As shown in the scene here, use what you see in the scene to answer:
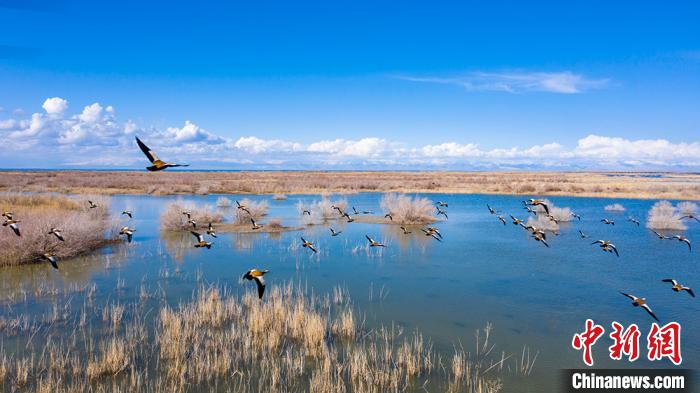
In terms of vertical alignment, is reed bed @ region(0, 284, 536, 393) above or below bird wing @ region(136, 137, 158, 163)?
below

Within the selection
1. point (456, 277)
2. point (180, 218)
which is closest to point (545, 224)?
point (456, 277)

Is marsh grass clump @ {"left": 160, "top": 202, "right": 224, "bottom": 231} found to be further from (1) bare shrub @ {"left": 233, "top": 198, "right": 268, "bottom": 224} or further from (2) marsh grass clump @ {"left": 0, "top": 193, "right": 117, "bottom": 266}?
(2) marsh grass clump @ {"left": 0, "top": 193, "right": 117, "bottom": 266}

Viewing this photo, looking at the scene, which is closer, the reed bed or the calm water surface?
the reed bed

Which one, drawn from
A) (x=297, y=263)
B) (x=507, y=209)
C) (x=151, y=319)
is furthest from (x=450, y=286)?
(x=507, y=209)

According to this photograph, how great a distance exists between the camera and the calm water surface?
1353 centimetres

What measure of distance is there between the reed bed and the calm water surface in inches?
40.7

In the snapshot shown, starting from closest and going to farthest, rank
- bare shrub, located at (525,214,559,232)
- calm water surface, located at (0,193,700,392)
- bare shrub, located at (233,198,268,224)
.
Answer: calm water surface, located at (0,193,700,392)
bare shrub, located at (525,214,559,232)
bare shrub, located at (233,198,268,224)

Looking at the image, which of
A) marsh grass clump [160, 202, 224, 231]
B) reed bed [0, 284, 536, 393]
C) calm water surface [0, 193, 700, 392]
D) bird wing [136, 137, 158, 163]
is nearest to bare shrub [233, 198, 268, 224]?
marsh grass clump [160, 202, 224, 231]

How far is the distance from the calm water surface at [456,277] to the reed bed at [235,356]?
1034 millimetres

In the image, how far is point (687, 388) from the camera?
10.2 meters

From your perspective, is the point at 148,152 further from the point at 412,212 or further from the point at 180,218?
the point at 412,212

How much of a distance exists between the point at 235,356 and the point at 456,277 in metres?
12.3

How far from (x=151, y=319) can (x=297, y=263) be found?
9271mm

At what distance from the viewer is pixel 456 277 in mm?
20219
